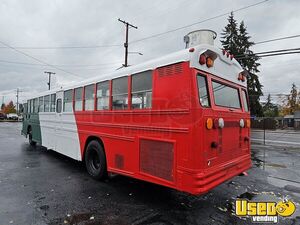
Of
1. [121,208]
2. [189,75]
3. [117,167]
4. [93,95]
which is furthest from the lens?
[93,95]

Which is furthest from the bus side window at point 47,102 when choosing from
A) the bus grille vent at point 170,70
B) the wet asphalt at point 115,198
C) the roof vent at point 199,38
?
the roof vent at point 199,38

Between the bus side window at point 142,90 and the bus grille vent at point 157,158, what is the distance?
72 cm

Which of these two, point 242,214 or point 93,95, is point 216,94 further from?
point 93,95

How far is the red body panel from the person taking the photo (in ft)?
11.4

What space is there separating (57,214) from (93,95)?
119 inches

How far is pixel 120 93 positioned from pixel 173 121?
171 centimetres

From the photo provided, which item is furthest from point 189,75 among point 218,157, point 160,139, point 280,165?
point 280,165

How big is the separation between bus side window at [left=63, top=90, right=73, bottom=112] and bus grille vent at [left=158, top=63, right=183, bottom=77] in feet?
12.9

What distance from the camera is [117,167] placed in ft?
16.1

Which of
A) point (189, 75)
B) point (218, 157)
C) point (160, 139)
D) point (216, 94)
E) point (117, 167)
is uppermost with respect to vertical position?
point (189, 75)

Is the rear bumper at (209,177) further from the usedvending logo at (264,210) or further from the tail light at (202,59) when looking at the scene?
the tail light at (202,59)

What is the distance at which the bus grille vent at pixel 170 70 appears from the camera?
370 centimetres

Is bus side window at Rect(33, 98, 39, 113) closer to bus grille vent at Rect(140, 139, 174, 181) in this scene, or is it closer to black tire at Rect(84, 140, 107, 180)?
black tire at Rect(84, 140, 107, 180)

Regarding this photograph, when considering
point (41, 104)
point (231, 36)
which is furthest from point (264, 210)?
point (231, 36)
